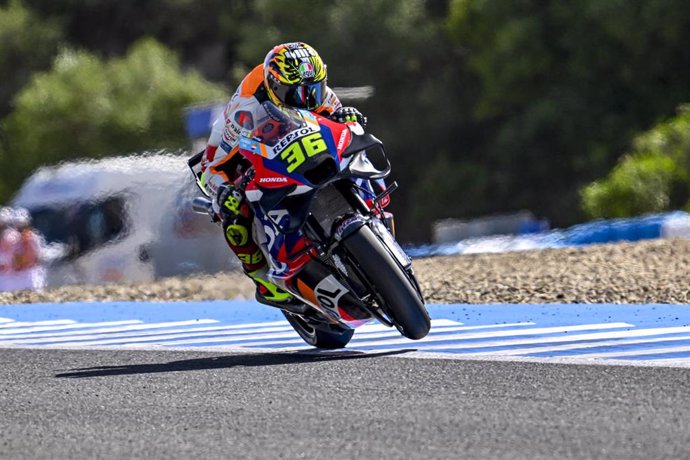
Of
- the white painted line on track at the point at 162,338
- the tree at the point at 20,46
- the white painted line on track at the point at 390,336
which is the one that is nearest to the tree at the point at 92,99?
the tree at the point at 20,46

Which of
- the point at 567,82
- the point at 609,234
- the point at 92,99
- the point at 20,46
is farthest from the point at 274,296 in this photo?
the point at 20,46

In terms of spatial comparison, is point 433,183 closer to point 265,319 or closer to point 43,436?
point 265,319

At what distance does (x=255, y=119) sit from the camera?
8.22m

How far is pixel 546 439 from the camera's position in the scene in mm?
4898

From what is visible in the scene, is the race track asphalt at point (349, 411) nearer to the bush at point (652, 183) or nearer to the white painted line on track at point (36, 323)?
the white painted line on track at point (36, 323)

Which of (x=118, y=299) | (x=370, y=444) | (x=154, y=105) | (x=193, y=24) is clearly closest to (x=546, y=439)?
(x=370, y=444)

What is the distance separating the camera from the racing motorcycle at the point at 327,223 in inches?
296

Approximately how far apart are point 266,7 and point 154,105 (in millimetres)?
5838

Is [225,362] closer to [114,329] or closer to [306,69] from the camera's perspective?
[306,69]

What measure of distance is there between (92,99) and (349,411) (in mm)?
32382

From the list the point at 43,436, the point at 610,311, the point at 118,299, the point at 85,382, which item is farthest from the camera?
the point at 118,299

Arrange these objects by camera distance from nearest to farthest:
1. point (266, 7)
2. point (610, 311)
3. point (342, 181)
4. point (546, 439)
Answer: point (546, 439) → point (342, 181) → point (610, 311) → point (266, 7)

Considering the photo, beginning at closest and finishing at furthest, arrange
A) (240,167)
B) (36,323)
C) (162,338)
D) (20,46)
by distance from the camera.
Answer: (240,167) < (162,338) < (36,323) < (20,46)

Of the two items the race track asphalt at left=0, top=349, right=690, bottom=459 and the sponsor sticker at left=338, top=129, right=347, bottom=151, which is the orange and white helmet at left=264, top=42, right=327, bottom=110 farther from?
the race track asphalt at left=0, top=349, right=690, bottom=459
